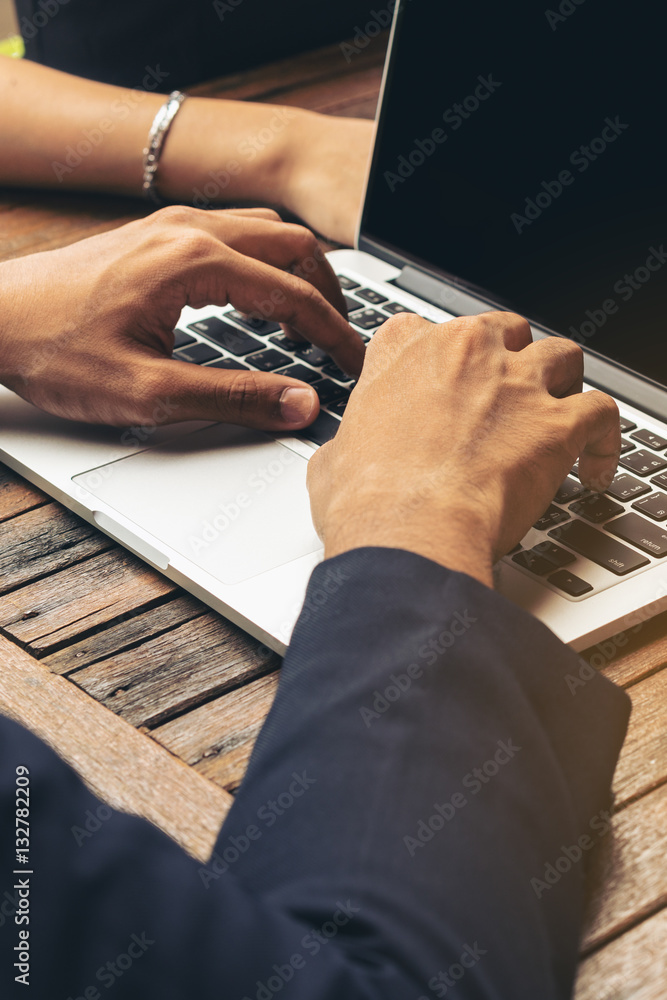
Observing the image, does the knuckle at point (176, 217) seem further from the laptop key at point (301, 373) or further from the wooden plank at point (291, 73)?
the wooden plank at point (291, 73)

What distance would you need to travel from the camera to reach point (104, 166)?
125 centimetres

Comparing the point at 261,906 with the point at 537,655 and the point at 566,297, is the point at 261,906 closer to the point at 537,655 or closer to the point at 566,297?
the point at 537,655

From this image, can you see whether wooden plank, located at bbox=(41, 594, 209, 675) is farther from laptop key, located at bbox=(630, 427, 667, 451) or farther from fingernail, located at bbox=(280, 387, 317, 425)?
laptop key, located at bbox=(630, 427, 667, 451)

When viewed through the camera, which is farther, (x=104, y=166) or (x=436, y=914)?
(x=104, y=166)

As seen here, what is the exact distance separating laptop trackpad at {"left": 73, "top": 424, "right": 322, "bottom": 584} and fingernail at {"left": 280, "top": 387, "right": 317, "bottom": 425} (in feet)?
0.09

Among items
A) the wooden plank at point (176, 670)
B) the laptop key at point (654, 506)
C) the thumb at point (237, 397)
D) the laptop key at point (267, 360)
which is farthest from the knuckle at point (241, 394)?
the laptop key at point (654, 506)

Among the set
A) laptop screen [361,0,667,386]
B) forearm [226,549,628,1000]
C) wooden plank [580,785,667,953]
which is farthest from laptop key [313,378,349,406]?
wooden plank [580,785,667,953]

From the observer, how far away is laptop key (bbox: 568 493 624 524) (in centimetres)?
73

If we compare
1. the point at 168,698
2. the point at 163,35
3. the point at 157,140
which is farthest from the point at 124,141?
the point at 168,698

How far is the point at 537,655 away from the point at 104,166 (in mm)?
984

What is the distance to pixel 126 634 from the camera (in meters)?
0.65

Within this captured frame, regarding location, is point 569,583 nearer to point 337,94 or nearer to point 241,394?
point 241,394

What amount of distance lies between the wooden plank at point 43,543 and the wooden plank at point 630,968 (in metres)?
0.44

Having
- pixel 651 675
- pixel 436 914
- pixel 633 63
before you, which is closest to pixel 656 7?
pixel 633 63
